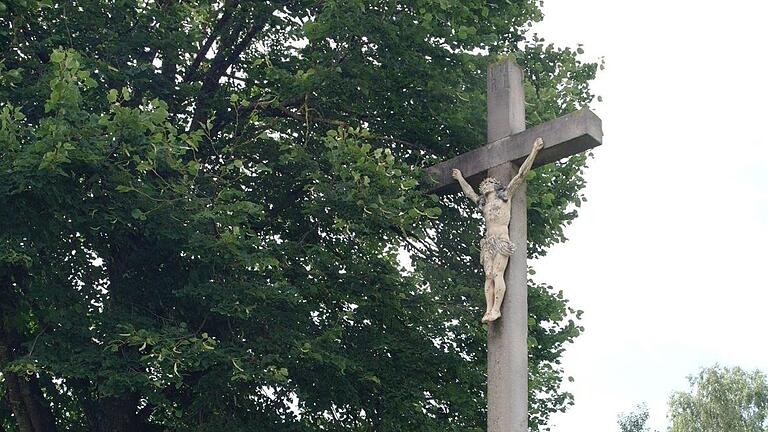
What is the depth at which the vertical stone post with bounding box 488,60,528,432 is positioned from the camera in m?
7.40

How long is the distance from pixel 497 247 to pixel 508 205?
1.20 feet

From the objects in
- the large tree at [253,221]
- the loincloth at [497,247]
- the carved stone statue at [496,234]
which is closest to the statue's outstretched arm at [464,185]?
the carved stone statue at [496,234]

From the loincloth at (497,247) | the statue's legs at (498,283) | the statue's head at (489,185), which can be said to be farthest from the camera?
the statue's head at (489,185)

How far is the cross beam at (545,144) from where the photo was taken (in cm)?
768

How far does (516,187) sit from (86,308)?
4856 mm

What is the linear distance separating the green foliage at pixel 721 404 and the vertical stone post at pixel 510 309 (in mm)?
33176

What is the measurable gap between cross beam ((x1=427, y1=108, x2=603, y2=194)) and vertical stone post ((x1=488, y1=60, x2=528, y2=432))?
9 cm

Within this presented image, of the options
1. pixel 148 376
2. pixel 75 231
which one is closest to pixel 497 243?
pixel 148 376

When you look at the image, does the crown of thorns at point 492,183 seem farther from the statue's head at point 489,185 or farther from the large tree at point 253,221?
the large tree at point 253,221

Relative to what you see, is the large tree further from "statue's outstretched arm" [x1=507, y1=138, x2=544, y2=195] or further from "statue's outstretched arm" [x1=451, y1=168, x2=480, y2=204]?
"statue's outstretched arm" [x1=507, y1=138, x2=544, y2=195]

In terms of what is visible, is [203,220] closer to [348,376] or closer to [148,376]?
[148,376]

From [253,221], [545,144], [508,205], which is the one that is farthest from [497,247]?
[253,221]

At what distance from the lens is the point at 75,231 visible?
1042 centimetres

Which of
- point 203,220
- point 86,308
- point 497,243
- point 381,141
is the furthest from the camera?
point 381,141
